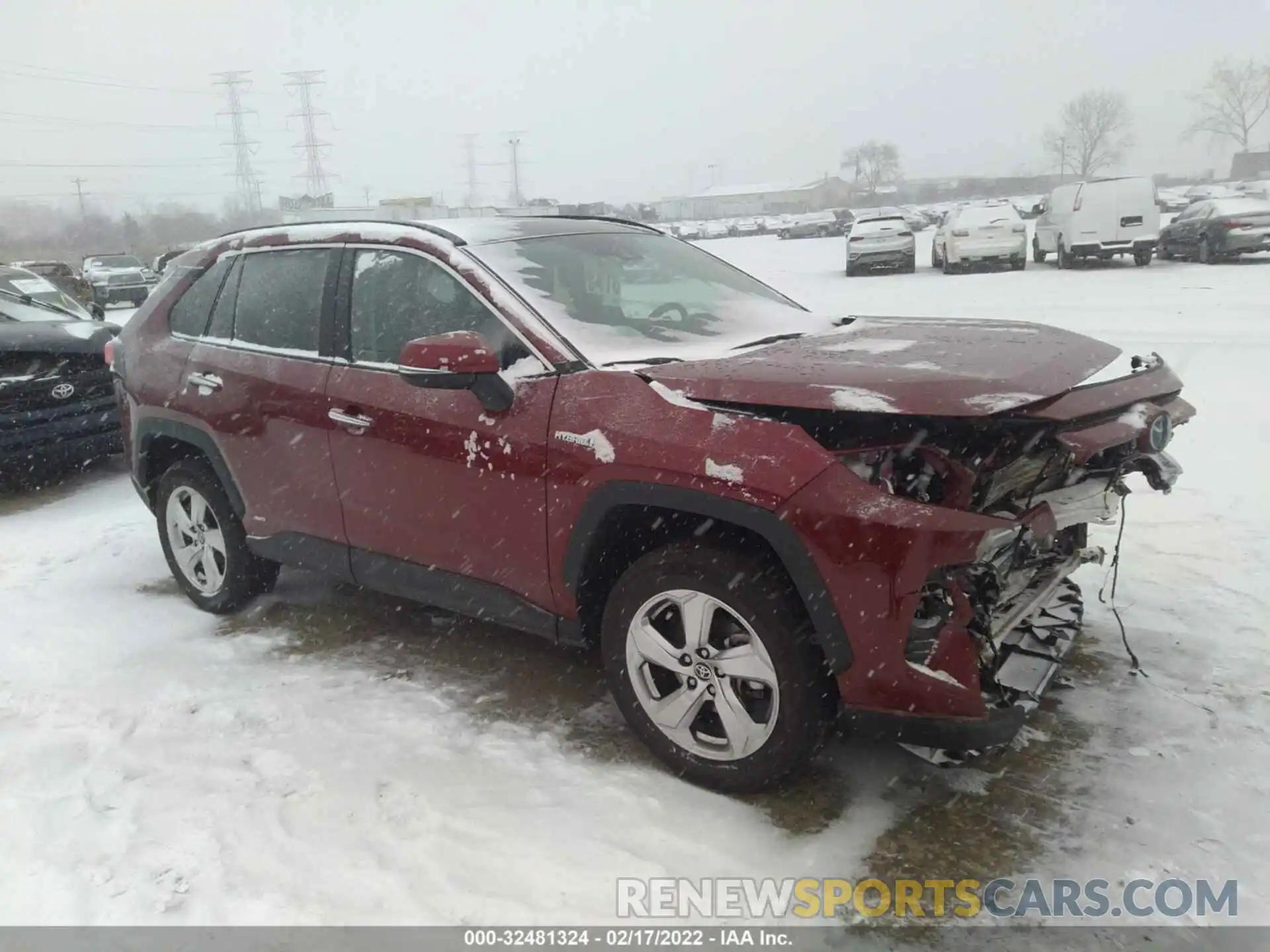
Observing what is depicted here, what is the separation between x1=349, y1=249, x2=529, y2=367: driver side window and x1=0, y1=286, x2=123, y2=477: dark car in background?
14.3 feet

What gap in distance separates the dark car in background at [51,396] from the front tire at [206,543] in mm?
2732

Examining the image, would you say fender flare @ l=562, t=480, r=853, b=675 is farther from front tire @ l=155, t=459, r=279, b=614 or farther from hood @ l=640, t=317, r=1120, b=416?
front tire @ l=155, t=459, r=279, b=614

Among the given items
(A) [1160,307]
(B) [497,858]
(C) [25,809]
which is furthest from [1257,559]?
(A) [1160,307]

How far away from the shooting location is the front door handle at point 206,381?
427 cm

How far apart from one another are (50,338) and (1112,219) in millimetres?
17587

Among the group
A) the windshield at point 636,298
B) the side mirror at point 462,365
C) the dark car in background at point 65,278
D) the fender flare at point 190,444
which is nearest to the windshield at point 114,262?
the dark car in background at point 65,278

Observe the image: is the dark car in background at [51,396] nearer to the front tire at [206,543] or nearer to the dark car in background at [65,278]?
the front tire at [206,543]

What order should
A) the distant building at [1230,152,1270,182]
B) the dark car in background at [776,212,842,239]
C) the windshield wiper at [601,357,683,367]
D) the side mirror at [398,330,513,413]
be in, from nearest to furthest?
1. the side mirror at [398,330,513,413]
2. the windshield wiper at [601,357,683,367]
3. the dark car in background at [776,212,842,239]
4. the distant building at [1230,152,1270,182]

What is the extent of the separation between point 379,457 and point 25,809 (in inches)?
63.6

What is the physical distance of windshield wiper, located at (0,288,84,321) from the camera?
7.79 meters

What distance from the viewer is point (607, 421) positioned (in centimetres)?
297

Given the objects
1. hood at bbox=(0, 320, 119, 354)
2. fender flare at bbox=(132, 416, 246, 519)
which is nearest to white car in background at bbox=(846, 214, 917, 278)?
hood at bbox=(0, 320, 119, 354)

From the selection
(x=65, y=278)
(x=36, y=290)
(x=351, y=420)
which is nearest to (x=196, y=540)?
(x=351, y=420)

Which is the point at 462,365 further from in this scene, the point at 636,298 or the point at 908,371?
the point at 908,371
